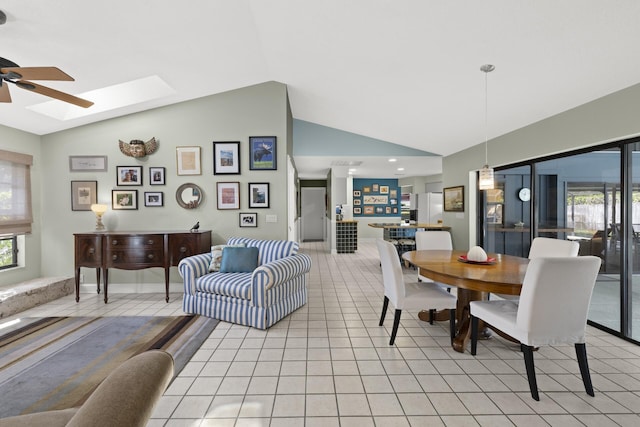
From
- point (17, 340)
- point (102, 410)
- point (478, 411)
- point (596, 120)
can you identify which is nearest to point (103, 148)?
point (17, 340)

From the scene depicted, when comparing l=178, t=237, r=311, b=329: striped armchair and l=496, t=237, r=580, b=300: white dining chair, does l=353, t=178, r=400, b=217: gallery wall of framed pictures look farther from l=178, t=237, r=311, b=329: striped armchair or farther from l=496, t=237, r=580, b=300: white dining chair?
l=496, t=237, r=580, b=300: white dining chair

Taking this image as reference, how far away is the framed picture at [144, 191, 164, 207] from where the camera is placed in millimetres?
4207

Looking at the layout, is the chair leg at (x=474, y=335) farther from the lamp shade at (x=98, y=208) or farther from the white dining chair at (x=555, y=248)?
the lamp shade at (x=98, y=208)

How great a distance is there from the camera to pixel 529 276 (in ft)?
6.19

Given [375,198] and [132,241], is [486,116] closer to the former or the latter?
[132,241]

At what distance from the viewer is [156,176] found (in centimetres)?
420

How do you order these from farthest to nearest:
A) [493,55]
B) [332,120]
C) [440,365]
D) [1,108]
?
1. [332,120]
2. [1,108]
3. [493,55]
4. [440,365]

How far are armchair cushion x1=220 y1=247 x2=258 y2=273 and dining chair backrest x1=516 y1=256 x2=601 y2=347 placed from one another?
8.66 feet

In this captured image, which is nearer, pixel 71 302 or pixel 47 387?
pixel 47 387

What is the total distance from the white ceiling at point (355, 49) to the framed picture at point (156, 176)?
869 mm

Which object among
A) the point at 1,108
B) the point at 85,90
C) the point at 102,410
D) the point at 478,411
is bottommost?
the point at 478,411

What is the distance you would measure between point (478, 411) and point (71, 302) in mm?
4674

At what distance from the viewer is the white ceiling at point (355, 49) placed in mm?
2156

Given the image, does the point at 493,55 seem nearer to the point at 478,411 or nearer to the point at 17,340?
the point at 478,411
